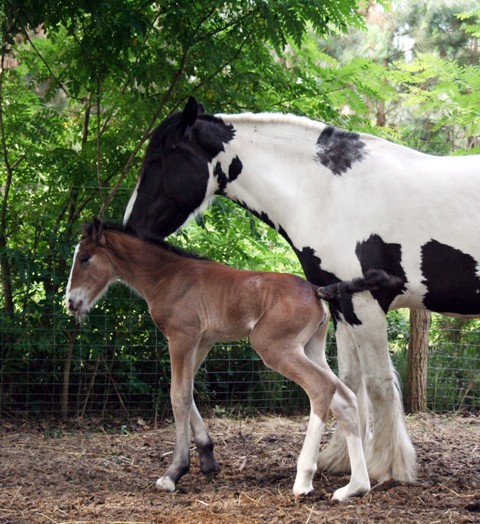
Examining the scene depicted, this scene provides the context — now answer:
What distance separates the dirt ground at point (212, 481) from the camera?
433 centimetres

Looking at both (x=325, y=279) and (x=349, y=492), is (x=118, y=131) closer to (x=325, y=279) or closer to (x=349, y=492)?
(x=325, y=279)

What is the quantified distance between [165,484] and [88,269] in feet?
4.86

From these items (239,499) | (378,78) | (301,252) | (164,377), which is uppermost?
(378,78)

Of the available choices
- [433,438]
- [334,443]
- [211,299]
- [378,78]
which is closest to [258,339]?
[211,299]

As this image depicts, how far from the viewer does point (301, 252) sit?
492 cm

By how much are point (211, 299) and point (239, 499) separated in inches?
49.5

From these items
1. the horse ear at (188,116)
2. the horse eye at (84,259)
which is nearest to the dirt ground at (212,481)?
the horse eye at (84,259)

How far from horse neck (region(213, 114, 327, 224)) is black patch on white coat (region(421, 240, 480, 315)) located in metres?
0.86

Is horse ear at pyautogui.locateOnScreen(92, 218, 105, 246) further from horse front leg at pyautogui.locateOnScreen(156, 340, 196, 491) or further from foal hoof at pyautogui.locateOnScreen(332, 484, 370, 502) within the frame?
foal hoof at pyautogui.locateOnScreen(332, 484, 370, 502)

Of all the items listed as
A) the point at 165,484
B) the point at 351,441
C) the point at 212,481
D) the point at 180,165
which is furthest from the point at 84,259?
the point at 351,441

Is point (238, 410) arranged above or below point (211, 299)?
below

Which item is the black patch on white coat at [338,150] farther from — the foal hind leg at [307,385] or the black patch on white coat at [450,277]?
the foal hind leg at [307,385]

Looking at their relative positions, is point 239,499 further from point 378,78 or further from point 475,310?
point 378,78

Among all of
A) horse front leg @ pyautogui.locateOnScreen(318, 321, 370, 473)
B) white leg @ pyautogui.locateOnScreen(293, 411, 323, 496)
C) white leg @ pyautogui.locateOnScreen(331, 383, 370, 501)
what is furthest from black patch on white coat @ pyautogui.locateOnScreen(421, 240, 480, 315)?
white leg @ pyautogui.locateOnScreen(293, 411, 323, 496)
